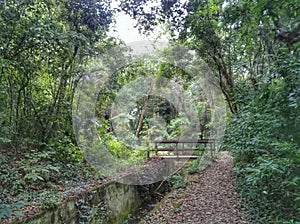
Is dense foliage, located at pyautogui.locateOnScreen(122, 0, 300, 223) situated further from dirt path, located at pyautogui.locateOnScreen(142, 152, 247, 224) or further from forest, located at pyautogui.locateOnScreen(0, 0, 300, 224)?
dirt path, located at pyautogui.locateOnScreen(142, 152, 247, 224)

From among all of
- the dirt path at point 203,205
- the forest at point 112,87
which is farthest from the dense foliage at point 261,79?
the dirt path at point 203,205

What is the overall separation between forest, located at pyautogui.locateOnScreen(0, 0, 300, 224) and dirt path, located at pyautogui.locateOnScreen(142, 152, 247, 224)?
0.24m

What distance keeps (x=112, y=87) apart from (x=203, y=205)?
198 inches

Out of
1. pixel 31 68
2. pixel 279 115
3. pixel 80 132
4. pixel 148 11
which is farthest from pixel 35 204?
pixel 148 11

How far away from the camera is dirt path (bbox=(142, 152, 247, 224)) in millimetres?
3535

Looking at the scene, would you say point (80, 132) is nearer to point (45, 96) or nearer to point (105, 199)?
point (45, 96)

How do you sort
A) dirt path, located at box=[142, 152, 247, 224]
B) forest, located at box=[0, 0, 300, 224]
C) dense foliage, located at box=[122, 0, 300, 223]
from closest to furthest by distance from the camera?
dense foliage, located at box=[122, 0, 300, 223]
forest, located at box=[0, 0, 300, 224]
dirt path, located at box=[142, 152, 247, 224]

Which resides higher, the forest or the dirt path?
the forest

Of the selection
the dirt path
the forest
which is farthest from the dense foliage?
the dirt path

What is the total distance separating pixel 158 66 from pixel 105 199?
6.50 metres

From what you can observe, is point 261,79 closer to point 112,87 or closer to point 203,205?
point 203,205

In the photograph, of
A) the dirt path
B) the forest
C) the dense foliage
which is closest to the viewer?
the dense foliage

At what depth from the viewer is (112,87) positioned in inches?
318

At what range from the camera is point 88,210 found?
3.88 meters
